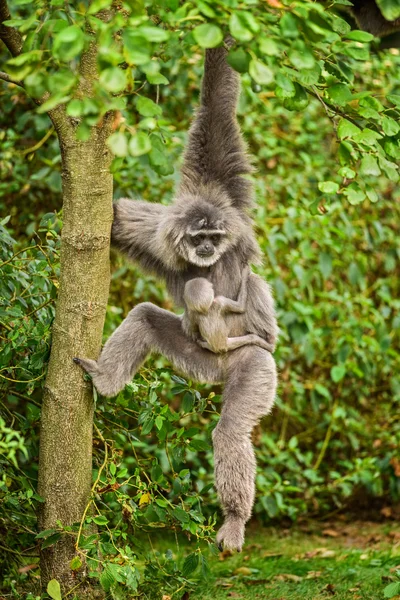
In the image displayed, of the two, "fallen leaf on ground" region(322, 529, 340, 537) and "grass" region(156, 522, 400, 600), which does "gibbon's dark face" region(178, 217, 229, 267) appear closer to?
"grass" region(156, 522, 400, 600)

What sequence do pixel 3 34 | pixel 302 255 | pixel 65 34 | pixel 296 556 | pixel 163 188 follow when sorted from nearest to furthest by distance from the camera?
pixel 65 34 → pixel 3 34 → pixel 296 556 → pixel 163 188 → pixel 302 255

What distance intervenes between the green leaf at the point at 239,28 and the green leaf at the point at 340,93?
1088mm

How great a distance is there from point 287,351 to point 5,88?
12.8 ft

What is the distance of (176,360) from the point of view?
5.00m

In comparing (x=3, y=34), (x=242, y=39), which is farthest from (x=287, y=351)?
(x=242, y=39)

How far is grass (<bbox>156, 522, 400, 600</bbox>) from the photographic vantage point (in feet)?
17.8

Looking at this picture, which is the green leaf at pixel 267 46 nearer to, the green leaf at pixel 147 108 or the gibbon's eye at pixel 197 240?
the green leaf at pixel 147 108

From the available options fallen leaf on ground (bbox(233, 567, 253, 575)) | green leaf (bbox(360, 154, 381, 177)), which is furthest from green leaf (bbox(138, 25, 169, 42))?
fallen leaf on ground (bbox(233, 567, 253, 575))

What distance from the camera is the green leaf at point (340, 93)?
3.77 meters

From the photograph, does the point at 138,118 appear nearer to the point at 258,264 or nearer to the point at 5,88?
the point at 5,88

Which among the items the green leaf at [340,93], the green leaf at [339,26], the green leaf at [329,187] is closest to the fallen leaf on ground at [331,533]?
the green leaf at [329,187]

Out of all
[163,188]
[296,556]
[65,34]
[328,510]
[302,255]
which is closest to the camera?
[65,34]

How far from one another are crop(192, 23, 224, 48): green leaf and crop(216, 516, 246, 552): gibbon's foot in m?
3.00

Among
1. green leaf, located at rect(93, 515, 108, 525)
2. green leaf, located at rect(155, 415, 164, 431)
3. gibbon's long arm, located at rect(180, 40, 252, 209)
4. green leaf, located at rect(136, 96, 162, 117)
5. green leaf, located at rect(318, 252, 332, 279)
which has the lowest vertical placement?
green leaf, located at rect(318, 252, 332, 279)
